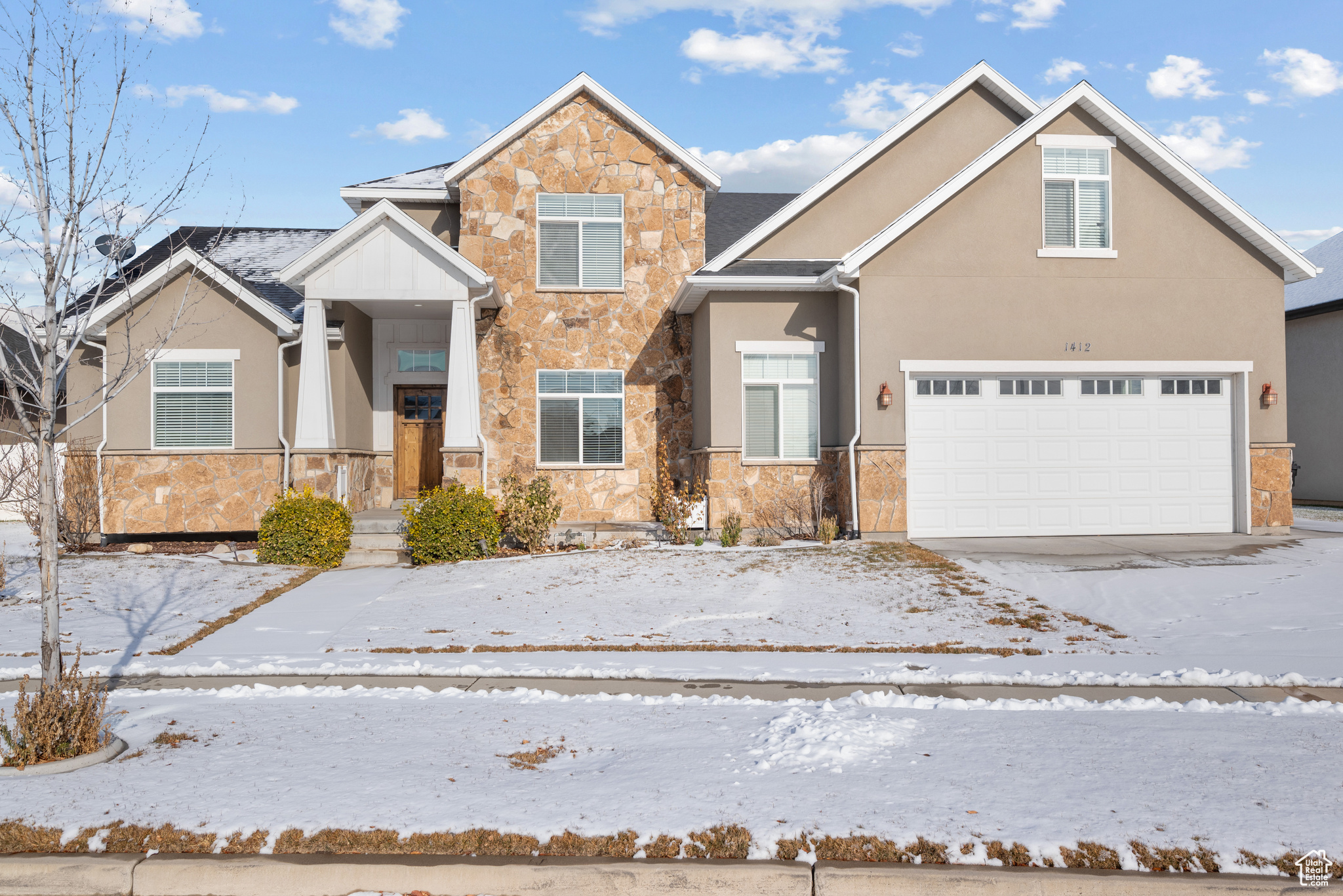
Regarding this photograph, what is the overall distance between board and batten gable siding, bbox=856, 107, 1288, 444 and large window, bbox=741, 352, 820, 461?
154 cm

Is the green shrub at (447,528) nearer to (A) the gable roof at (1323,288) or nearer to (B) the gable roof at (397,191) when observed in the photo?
(B) the gable roof at (397,191)

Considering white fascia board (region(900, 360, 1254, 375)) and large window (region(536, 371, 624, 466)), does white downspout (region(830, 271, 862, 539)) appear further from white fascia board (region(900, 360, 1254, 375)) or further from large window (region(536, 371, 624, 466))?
large window (region(536, 371, 624, 466))

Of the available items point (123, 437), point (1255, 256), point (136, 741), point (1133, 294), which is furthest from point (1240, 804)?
point (123, 437)

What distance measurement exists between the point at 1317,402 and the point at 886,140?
12195mm

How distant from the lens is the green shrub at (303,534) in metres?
13.1

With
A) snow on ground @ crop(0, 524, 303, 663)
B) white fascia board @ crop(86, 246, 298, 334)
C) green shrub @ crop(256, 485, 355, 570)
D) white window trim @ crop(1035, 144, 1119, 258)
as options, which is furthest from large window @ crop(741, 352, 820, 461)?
white fascia board @ crop(86, 246, 298, 334)

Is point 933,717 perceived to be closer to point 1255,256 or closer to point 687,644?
point 687,644

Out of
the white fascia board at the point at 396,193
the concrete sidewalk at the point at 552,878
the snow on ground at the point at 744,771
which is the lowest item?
the concrete sidewalk at the point at 552,878

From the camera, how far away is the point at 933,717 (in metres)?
5.91

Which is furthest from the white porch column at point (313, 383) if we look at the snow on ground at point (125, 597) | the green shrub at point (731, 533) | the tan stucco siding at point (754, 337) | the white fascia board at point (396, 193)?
the green shrub at point (731, 533)

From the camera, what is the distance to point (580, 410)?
54.0 feet

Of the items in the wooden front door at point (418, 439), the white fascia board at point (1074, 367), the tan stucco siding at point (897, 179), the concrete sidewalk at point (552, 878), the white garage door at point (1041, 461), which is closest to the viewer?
the concrete sidewalk at point (552, 878)

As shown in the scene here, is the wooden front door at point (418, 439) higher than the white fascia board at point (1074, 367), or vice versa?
the white fascia board at point (1074, 367)

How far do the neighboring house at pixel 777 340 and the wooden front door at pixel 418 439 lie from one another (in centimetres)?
11
